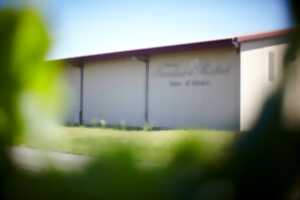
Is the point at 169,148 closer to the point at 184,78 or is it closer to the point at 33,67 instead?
the point at 33,67

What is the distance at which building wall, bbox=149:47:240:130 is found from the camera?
43.3 ft

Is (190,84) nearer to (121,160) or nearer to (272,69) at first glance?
(272,69)

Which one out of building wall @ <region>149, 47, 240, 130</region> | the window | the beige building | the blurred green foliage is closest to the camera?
the blurred green foliage

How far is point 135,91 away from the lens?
18859mm

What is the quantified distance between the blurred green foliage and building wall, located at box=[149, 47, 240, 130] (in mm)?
10857

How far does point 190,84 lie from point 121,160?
48.6ft

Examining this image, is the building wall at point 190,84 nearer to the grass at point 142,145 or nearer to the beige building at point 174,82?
the beige building at point 174,82

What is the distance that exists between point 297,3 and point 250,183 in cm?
24

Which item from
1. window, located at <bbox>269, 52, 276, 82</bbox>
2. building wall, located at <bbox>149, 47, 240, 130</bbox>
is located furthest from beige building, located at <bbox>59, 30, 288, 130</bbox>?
window, located at <bbox>269, 52, 276, 82</bbox>

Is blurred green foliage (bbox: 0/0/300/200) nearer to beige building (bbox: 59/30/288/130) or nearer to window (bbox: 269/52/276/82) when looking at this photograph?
window (bbox: 269/52/276/82)

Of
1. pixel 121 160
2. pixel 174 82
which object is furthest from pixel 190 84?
pixel 121 160

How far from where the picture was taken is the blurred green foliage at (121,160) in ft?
1.57

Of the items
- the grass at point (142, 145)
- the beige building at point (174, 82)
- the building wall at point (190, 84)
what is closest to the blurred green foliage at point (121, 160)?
the grass at point (142, 145)

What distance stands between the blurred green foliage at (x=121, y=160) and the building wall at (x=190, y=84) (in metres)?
10.9
